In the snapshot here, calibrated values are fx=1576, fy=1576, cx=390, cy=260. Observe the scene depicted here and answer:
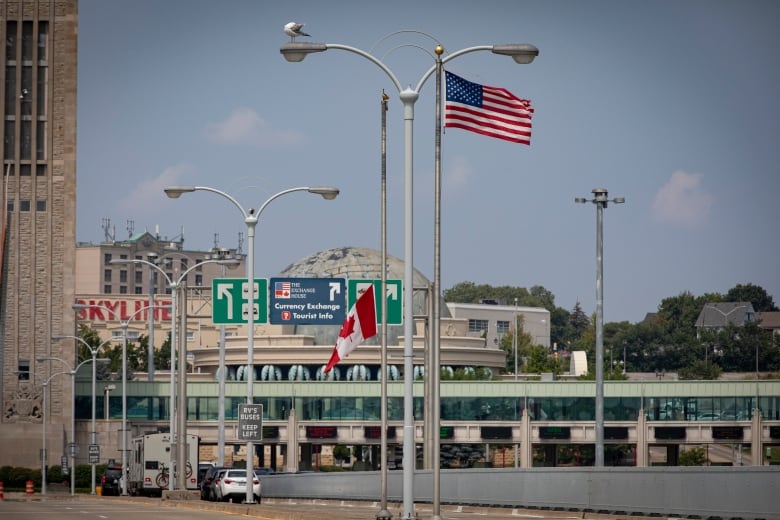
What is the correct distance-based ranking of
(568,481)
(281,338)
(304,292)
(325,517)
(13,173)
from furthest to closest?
(281,338)
(13,173)
(304,292)
(568,481)
(325,517)

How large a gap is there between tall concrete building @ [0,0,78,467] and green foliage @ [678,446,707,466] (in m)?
57.7

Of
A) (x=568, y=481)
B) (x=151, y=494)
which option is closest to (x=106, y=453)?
(x=151, y=494)

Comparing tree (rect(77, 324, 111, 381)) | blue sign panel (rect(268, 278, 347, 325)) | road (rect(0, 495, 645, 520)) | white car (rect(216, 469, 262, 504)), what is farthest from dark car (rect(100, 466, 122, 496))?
tree (rect(77, 324, 111, 381))

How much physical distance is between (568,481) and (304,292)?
22.9 meters

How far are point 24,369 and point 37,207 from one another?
1243 centimetres

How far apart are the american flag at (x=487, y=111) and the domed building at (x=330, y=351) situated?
97.8 meters

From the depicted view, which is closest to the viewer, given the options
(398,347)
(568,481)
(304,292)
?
(568,481)

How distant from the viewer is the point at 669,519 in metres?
38.0

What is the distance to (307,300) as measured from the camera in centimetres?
6425

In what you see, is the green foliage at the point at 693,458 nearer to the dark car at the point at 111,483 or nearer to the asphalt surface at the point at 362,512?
the dark car at the point at 111,483

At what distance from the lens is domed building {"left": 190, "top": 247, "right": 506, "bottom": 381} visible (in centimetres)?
13975

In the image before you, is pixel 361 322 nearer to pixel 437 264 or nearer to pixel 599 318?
pixel 437 264

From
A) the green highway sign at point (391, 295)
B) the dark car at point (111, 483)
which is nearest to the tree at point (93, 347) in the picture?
the dark car at point (111, 483)

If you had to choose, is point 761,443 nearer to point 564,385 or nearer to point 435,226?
point 564,385
